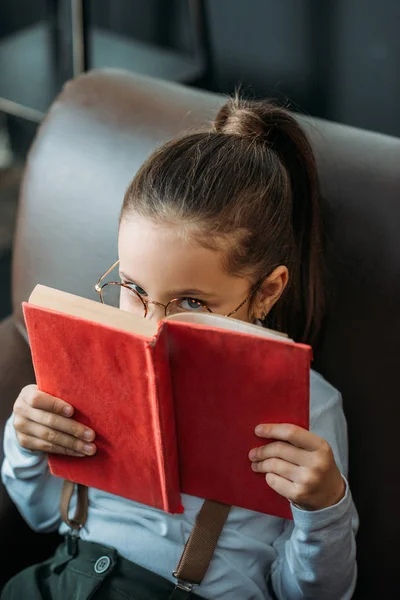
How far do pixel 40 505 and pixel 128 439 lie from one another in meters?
0.31

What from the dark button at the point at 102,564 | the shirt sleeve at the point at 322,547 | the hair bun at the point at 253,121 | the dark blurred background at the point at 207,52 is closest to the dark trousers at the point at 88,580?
the dark button at the point at 102,564

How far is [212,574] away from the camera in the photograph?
98 cm

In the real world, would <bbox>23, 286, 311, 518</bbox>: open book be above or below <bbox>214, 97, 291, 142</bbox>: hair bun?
below

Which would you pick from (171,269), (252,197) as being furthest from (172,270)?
(252,197)

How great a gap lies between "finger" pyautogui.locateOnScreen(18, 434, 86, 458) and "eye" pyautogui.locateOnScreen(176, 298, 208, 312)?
0.73 feet

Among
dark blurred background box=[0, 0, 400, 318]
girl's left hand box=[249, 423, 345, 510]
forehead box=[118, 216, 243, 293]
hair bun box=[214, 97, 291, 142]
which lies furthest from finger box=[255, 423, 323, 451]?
dark blurred background box=[0, 0, 400, 318]

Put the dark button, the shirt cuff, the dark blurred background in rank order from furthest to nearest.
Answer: the dark blurred background → the dark button → the shirt cuff

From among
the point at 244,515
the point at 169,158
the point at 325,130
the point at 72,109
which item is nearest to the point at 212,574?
the point at 244,515

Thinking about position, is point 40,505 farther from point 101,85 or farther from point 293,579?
point 101,85

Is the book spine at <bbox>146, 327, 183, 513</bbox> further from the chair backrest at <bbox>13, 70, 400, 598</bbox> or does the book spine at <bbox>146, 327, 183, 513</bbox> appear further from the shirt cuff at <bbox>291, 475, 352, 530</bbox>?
the chair backrest at <bbox>13, 70, 400, 598</bbox>

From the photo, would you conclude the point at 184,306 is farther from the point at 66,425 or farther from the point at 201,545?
the point at 201,545

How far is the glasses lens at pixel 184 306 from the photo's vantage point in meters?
0.93

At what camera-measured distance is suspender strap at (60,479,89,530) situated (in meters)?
1.05

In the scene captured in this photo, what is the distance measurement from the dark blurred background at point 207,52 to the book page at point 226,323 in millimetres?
1385
